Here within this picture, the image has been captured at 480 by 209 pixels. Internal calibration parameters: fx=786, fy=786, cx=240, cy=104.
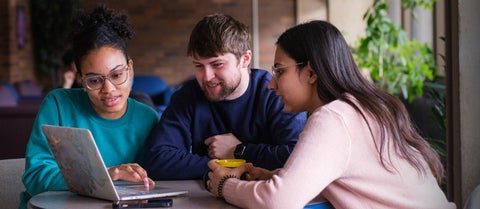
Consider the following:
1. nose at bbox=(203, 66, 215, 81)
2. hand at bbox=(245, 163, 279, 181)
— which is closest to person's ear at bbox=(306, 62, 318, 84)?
hand at bbox=(245, 163, 279, 181)

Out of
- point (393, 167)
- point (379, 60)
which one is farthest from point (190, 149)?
point (379, 60)

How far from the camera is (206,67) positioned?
2.43 m

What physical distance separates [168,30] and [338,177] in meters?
9.90

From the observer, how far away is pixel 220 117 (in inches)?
100

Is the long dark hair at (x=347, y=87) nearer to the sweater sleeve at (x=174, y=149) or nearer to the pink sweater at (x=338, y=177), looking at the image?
the pink sweater at (x=338, y=177)

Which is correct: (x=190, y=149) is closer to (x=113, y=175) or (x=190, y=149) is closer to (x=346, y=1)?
(x=113, y=175)

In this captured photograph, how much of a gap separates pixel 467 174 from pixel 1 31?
376 inches

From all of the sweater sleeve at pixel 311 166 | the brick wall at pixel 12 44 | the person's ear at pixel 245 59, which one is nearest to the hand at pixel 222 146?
the person's ear at pixel 245 59

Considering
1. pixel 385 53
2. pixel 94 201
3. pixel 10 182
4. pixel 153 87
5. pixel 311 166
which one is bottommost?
pixel 153 87

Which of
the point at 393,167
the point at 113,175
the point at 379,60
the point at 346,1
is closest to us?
the point at 393,167

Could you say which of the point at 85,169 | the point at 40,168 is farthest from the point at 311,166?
the point at 40,168

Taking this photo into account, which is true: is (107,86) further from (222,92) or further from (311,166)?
(311,166)

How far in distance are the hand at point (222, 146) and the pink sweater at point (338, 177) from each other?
481 millimetres

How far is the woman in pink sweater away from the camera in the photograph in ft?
5.88
